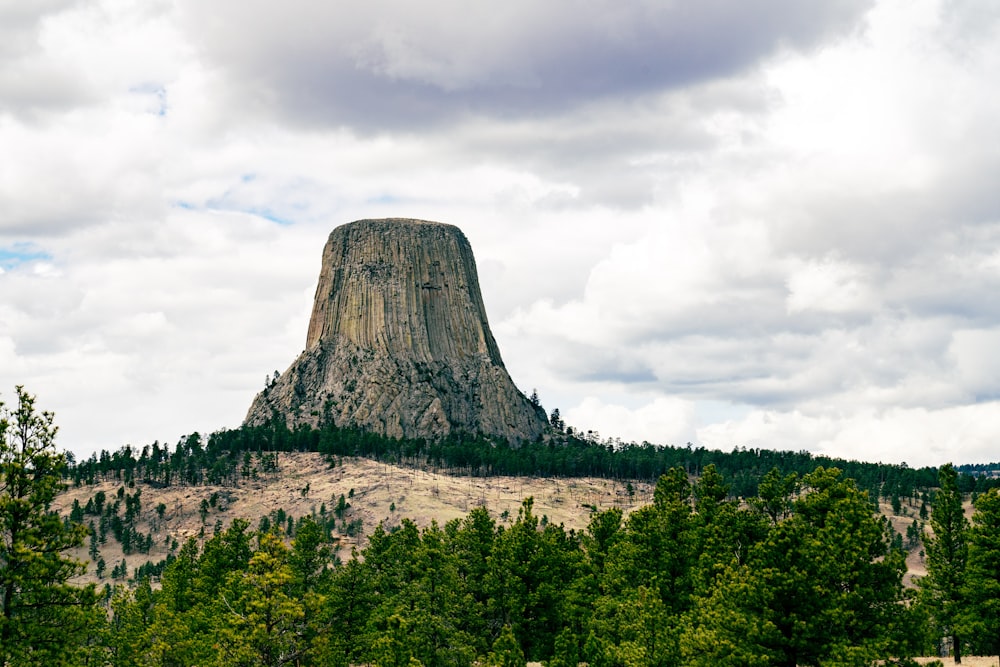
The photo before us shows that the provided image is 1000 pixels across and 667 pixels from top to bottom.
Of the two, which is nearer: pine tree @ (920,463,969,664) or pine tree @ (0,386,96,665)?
pine tree @ (0,386,96,665)

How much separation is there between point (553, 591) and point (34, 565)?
1585 inches

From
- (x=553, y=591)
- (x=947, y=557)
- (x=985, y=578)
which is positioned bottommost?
(x=553, y=591)

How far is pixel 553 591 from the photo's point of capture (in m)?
70.1

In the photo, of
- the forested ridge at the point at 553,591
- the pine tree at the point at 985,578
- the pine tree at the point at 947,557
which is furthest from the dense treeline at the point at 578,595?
the pine tree at the point at 947,557

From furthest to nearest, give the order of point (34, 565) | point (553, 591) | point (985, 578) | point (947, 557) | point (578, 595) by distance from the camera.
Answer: point (947, 557)
point (553, 591)
point (578, 595)
point (985, 578)
point (34, 565)

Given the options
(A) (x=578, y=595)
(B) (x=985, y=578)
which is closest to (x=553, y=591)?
(A) (x=578, y=595)

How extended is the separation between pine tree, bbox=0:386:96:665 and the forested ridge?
0.26 feet

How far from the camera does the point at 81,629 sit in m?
38.6

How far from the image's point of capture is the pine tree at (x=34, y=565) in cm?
3734

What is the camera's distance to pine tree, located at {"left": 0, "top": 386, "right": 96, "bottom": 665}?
123 ft

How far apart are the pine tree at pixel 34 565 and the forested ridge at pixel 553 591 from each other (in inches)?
3.1

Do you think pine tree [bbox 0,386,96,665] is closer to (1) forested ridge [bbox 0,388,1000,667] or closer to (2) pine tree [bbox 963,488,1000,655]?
(1) forested ridge [bbox 0,388,1000,667]

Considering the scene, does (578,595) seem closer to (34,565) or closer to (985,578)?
(985,578)

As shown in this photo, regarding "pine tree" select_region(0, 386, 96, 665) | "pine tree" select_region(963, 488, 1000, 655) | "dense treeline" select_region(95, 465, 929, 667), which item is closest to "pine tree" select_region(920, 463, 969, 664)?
"pine tree" select_region(963, 488, 1000, 655)
